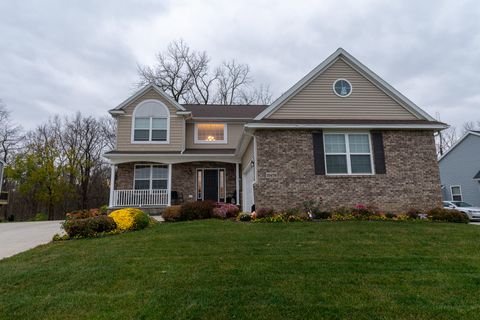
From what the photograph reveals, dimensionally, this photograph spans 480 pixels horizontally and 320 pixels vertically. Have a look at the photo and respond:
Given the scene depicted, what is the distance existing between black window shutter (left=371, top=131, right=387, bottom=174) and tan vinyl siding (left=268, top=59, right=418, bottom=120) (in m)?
0.98

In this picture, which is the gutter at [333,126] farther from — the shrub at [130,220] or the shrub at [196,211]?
the shrub at [130,220]

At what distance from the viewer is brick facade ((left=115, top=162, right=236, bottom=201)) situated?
15531 mm

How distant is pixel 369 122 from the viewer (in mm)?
11164

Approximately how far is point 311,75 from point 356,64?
2079 millimetres

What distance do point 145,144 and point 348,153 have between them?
10826mm

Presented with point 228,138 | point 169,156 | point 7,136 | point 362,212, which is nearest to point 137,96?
point 169,156

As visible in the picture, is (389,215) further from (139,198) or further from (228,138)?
(139,198)

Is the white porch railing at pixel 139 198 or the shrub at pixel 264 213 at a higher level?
the white porch railing at pixel 139 198

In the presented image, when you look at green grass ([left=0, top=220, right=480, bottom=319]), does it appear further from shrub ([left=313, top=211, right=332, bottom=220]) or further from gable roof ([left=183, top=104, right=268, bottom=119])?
gable roof ([left=183, top=104, right=268, bottom=119])

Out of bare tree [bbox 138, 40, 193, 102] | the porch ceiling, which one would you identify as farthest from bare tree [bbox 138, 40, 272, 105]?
the porch ceiling

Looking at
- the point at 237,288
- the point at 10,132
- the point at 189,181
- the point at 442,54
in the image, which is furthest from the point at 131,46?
the point at 442,54

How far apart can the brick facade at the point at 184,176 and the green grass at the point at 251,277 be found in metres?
8.44

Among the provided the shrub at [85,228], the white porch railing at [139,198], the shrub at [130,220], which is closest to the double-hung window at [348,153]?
the shrub at [130,220]

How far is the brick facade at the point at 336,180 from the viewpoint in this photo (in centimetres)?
1053
